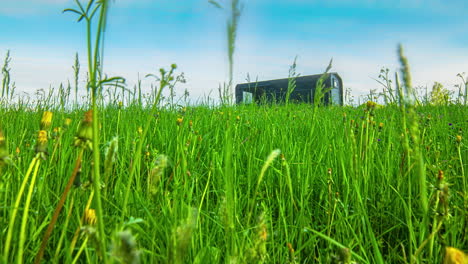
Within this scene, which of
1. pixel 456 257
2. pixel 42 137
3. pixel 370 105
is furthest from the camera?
pixel 370 105

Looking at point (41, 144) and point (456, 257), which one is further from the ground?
point (41, 144)

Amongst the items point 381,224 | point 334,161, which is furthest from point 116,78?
point 334,161

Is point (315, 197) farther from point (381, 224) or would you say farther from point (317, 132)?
point (317, 132)

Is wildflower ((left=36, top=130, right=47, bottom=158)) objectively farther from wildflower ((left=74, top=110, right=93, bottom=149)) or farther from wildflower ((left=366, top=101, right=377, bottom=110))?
wildflower ((left=366, top=101, right=377, bottom=110))

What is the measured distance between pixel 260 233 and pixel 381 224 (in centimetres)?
94

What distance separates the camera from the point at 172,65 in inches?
31.5

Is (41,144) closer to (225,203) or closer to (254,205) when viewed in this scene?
(225,203)

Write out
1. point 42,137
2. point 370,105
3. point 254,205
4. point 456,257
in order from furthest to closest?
point 370,105 → point 254,205 → point 42,137 → point 456,257

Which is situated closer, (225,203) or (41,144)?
(225,203)

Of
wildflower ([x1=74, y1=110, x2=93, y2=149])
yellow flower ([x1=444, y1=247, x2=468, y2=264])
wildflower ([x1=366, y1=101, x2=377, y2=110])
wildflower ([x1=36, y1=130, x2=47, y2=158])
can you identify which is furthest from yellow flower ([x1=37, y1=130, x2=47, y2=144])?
wildflower ([x1=366, y1=101, x2=377, y2=110])

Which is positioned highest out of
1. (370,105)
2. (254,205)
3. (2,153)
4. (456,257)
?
(370,105)

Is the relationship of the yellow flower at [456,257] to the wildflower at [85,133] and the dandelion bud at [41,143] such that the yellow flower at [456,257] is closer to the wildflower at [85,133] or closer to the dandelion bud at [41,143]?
the wildflower at [85,133]

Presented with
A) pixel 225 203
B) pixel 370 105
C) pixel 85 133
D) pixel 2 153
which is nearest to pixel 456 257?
pixel 225 203

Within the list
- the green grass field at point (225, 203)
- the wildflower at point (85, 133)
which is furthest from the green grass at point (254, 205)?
the wildflower at point (85, 133)
